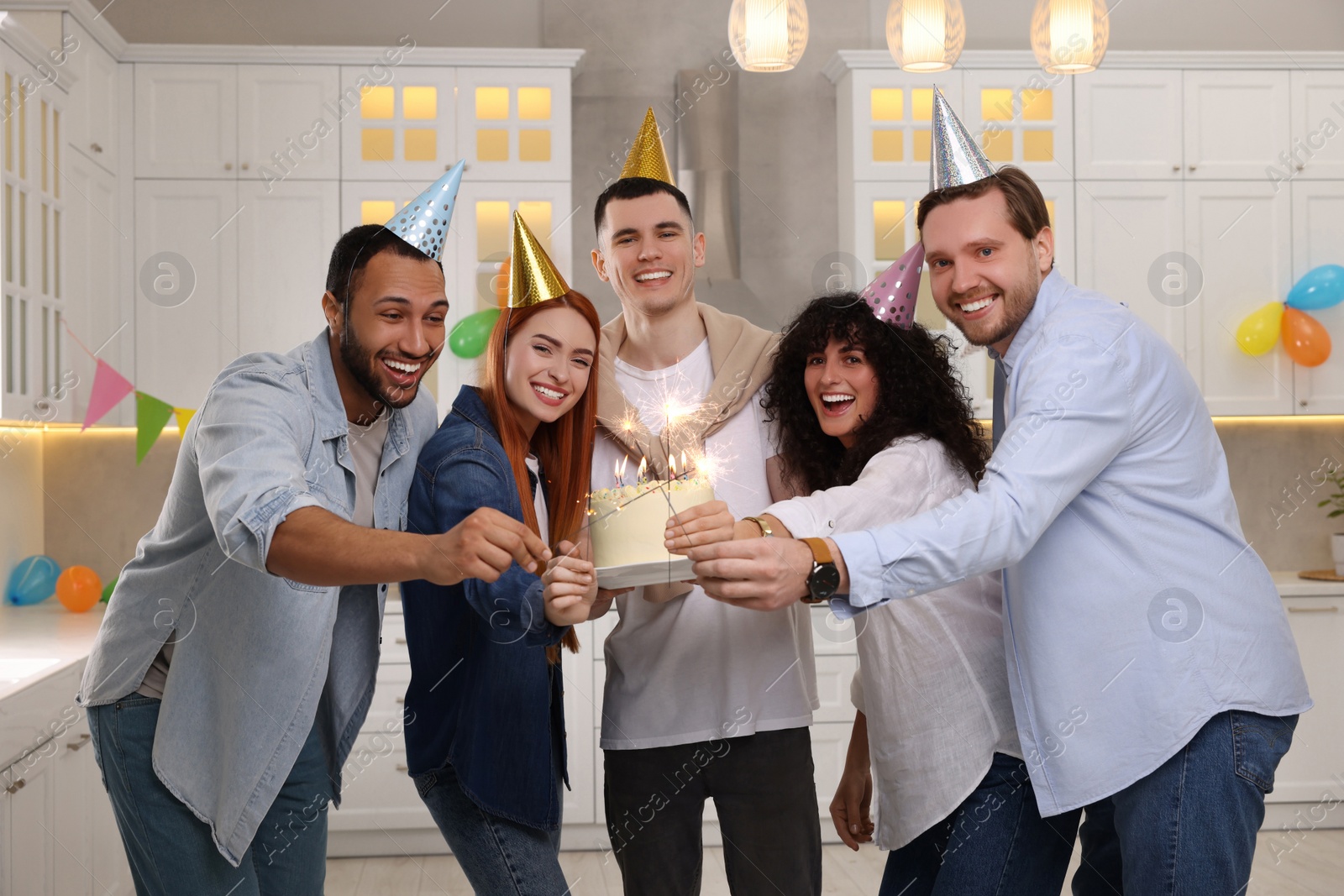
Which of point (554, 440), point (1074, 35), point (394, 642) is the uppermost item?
point (1074, 35)

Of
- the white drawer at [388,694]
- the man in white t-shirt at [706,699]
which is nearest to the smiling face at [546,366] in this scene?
the man in white t-shirt at [706,699]

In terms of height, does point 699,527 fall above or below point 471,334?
below

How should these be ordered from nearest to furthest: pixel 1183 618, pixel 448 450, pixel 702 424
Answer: pixel 1183 618
pixel 448 450
pixel 702 424

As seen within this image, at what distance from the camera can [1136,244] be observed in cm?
391

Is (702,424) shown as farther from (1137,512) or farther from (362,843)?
(362,843)

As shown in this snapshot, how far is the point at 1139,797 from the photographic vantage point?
133cm

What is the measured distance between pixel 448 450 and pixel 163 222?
2.82m

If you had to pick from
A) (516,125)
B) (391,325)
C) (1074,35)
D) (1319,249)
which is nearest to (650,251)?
(391,325)

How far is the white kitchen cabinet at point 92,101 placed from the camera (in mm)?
3424

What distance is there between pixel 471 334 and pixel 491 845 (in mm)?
2548

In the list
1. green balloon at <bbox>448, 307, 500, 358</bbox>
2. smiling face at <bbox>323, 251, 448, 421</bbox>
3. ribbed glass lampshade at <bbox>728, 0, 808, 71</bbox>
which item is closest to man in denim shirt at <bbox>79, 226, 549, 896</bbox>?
smiling face at <bbox>323, 251, 448, 421</bbox>

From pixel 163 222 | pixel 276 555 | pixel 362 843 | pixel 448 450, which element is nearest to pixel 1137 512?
pixel 448 450

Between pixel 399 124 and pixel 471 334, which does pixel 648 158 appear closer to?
pixel 471 334

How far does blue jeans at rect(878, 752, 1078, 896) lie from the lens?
1.47m
